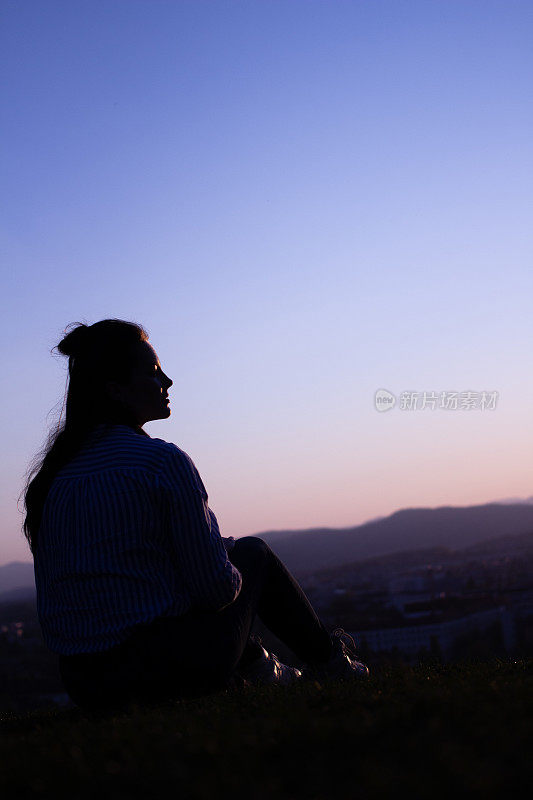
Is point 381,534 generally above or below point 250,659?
below

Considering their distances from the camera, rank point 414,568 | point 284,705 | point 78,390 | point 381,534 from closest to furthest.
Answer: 1. point 284,705
2. point 78,390
3. point 414,568
4. point 381,534

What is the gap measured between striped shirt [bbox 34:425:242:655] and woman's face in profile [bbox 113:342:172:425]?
46cm

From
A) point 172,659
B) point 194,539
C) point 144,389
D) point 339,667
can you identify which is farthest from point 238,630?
point 144,389

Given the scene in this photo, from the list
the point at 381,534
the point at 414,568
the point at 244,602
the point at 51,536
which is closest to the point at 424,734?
the point at 244,602

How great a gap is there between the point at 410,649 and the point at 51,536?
30.8 m

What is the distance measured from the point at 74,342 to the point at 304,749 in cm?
228

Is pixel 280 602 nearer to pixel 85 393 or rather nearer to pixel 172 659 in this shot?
pixel 172 659

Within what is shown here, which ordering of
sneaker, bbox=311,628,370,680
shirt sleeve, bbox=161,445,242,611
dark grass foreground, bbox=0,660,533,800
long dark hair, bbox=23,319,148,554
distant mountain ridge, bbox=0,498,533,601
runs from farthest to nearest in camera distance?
distant mountain ridge, bbox=0,498,533,601 → sneaker, bbox=311,628,370,680 → long dark hair, bbox=23,319,148,554 → shirt sleeve, bbox=161,445,242,611 → dark grass foreground, bbox=0,660,533,800

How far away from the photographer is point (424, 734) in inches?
70.5

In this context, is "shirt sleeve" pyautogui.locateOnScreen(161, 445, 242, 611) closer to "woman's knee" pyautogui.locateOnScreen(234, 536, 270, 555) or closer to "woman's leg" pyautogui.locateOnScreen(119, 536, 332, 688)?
"woman's leg" pyautogui.locateOnScreen(119, 536, 332, 688)

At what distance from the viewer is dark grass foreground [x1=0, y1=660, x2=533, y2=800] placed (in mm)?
1450

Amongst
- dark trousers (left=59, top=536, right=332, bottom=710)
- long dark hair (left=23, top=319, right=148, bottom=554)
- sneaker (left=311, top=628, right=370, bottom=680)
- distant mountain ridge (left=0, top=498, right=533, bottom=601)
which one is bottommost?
distant mountain ridge (left=0, top=498, right=533, bottom=601)

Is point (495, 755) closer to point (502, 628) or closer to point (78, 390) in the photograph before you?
point (78, 390)

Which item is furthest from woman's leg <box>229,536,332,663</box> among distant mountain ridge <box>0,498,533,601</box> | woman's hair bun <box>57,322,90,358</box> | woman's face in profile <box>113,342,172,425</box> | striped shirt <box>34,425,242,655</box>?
distant mountain ridge <box>0,498,533,601</box>
